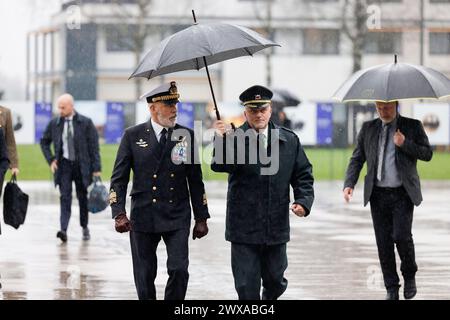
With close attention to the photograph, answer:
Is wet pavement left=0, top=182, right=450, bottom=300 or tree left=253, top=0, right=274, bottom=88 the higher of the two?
tree left=253, top=0, right=274, bottom=88

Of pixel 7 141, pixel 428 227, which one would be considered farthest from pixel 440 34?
pixel 7 141

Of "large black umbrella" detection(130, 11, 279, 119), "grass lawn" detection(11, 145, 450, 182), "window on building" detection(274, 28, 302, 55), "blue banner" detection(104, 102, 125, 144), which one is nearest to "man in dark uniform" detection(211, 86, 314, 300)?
"large black umbrella" detection(130, 11, 279, 119)

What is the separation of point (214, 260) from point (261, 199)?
5.57 meters

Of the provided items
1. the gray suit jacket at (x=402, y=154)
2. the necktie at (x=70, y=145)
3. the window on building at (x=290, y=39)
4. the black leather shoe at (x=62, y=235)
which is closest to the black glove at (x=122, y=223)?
the gray suit jacket at (x=402, y=154)

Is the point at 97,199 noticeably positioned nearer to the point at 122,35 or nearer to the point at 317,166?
the point at 317,166

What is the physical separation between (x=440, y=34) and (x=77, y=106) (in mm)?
38268

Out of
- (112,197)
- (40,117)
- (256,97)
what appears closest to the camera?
(256,97)

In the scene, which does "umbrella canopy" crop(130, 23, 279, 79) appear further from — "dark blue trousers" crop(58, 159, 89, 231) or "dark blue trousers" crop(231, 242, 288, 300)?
"dark blue trousers" crop(58, 159, 89, 231)

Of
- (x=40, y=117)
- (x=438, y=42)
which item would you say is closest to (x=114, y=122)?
(x=40, y=117)

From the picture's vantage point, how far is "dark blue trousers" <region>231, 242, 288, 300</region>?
941cm

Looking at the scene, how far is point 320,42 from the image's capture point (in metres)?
75.2

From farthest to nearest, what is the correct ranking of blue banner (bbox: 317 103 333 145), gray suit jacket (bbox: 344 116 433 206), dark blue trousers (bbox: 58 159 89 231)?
1. blue banner (bbox: 317 103 333 145)
2. dark blue trousers (bbox: 58 159 89 231)
3. gray suit jacket (bbox: 344 116 433 206)

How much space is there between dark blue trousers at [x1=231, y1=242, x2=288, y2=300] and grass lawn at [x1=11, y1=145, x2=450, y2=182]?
23.0m

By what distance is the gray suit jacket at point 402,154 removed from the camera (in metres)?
11.4
